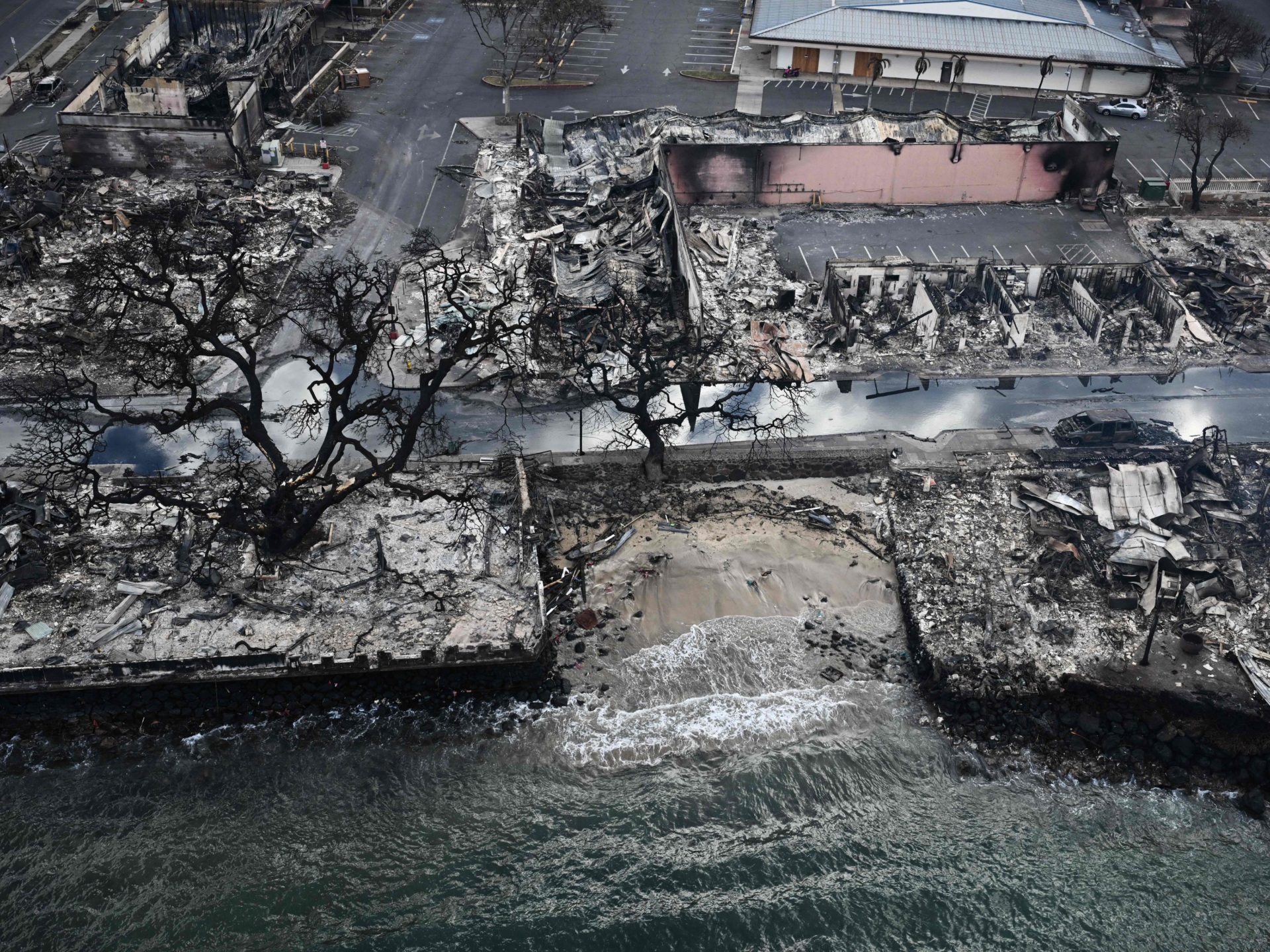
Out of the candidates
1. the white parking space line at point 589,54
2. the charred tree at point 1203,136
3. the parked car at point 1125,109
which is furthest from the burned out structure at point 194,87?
the charred tree at point 1203,136

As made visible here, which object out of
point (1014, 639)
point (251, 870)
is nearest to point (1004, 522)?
point (1014, 639)

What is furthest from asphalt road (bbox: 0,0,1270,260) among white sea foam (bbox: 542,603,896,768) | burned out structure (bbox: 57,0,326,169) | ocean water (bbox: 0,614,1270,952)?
ocean water (bbox: 0,614,1270,952)

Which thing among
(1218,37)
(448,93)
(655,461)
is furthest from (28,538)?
(1218,37)

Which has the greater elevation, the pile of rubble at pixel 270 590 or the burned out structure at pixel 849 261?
the burned out structure at pixel 849 261

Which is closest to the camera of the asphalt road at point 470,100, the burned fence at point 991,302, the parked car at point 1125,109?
the burned fence at point 991,302

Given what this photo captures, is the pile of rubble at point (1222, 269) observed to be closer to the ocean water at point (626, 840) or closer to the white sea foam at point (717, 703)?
the ocean water at point (626, 840)

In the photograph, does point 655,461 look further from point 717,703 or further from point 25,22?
point 25,22

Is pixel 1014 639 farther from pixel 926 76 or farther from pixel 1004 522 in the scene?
pixel 926 76
